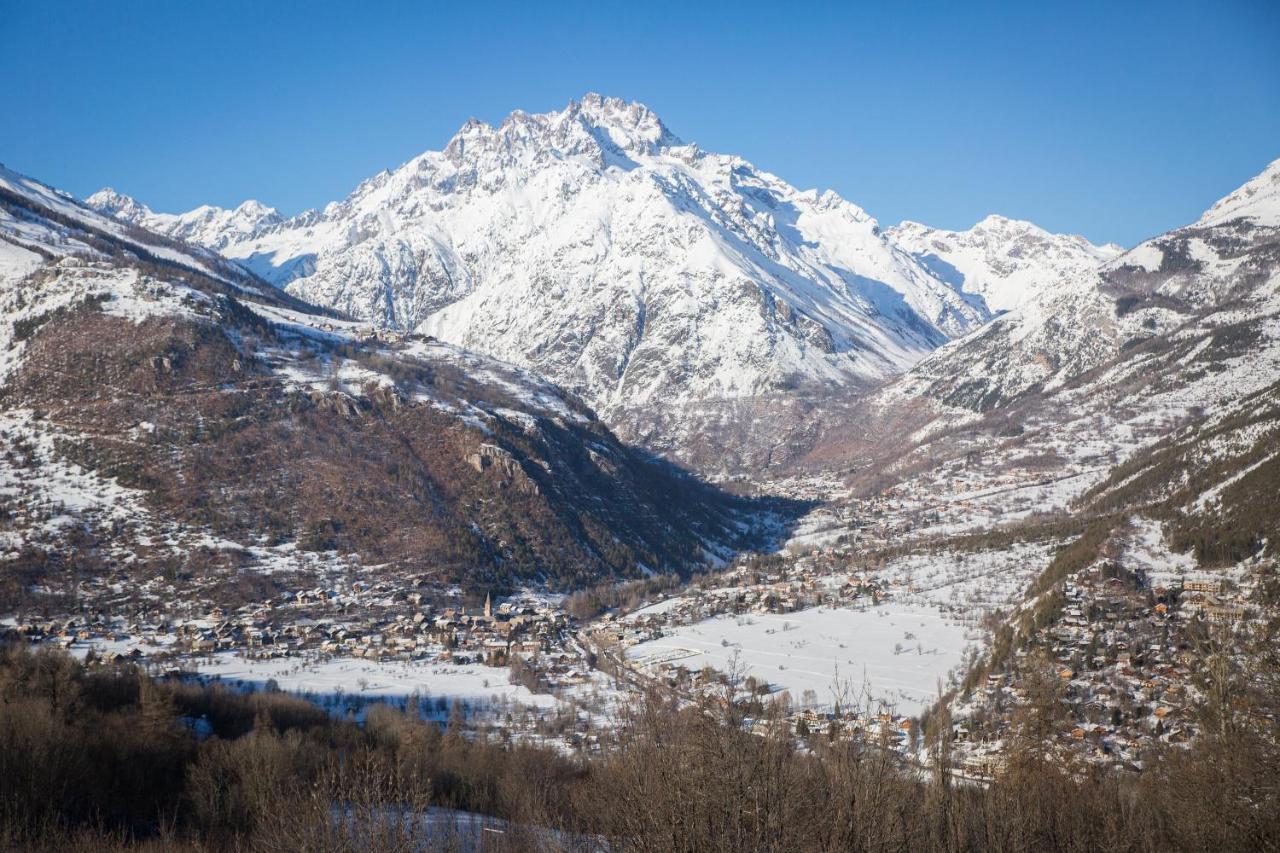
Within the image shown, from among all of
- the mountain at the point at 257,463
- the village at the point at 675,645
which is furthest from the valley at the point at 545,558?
the mountain at the point at 257,463

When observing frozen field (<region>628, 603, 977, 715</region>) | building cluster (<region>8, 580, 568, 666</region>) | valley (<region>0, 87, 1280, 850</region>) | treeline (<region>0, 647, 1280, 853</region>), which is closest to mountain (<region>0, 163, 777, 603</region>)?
valley (<region>0, 87, 1280, 850</region>)

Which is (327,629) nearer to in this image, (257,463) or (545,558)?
(257,463)

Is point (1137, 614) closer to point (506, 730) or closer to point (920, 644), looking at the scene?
point (920, 644)

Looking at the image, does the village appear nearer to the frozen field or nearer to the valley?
the valley

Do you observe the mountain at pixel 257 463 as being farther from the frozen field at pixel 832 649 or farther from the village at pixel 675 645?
the frozen field at pixel 832 649

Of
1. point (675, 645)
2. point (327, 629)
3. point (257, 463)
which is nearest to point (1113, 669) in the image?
point (675, 645)

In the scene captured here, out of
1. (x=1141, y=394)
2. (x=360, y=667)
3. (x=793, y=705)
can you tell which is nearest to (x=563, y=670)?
(x=360, y=667)
